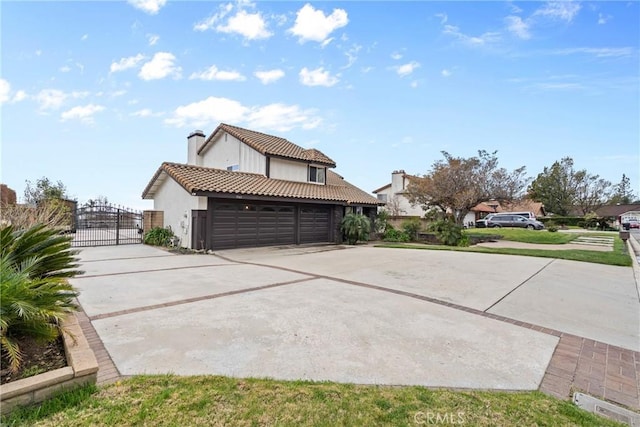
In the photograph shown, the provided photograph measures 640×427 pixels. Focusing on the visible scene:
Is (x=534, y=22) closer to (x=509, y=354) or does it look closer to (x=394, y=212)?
(x=509, y=354)

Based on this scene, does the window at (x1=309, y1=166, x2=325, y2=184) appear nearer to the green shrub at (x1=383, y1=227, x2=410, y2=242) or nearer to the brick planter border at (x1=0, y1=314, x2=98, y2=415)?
the green shrub at (x1=383, y1=227, x2=410, y2=242)

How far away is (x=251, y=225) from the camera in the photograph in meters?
14.4

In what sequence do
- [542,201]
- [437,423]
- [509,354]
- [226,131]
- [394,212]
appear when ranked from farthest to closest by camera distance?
[542,201] → [394,212] → [226,131] → [509,354] → [437,423]

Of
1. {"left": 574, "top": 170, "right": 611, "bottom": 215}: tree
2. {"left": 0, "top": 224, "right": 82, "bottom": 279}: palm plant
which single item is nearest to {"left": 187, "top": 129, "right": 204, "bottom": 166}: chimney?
{"left": 0, "top": 224, "right": 82, "bottom": 279}: palm plant

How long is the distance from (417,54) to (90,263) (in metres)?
14.3

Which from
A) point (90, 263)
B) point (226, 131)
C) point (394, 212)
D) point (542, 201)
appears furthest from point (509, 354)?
point (542, 201)

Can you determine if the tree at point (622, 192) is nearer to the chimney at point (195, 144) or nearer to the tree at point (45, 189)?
the chimney at point (195, 144)

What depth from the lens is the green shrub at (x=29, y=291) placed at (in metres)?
2.66

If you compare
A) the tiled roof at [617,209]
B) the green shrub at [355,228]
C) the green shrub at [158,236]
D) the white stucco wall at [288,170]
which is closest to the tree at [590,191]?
the tiled roof at [617,209]

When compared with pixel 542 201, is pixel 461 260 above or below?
below

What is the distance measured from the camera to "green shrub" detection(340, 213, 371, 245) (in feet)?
55.5

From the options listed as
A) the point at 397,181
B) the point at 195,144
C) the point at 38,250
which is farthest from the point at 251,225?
the point at 397,181

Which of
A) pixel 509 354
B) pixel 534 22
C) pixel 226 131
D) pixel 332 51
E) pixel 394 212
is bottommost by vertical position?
pixel 509 354

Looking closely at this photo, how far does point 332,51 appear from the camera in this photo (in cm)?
1381
